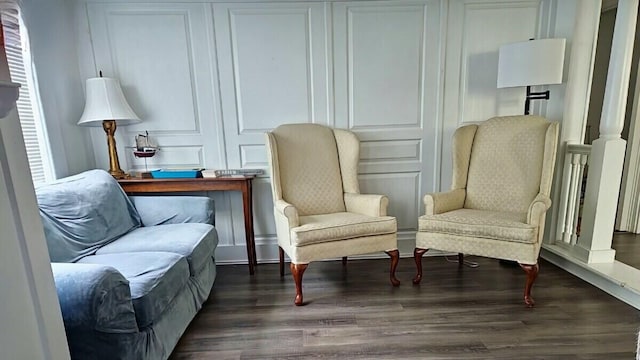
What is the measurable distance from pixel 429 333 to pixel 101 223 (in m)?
1.87

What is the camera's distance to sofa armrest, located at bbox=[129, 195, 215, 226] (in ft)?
7.00

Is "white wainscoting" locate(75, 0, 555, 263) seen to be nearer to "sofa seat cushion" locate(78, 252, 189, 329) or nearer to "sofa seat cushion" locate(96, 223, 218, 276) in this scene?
"sofa seat cushion" locate(96, 223, 218, 276)

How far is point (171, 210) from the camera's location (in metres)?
2.14

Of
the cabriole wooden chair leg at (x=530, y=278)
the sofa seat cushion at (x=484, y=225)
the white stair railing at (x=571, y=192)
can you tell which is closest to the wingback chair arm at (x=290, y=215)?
the sofa seat cushion at (x=484, y=225)

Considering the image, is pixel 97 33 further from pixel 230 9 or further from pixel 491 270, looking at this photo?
pixel 491 270

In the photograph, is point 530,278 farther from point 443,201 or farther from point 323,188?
point 323,188

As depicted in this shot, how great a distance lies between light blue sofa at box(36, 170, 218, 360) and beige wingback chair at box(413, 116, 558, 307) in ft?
4.79

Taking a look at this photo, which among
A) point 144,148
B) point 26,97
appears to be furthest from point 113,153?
point 26,97

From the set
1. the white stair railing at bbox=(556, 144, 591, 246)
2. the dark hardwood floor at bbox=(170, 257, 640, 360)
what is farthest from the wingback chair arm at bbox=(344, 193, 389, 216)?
the white stair railing at bbox=(556, 144, 591, 246)

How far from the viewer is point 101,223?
5.91 ft

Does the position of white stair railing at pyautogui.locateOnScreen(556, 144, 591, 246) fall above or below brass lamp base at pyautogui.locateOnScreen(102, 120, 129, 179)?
below

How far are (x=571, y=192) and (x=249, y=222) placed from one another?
92.7 inches

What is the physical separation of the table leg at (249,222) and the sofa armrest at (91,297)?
116 centimetres

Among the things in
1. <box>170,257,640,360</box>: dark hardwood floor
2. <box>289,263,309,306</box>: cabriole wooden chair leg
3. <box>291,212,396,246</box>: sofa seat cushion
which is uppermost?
<box>291,212,396,246</box>: sofa seat cushion
